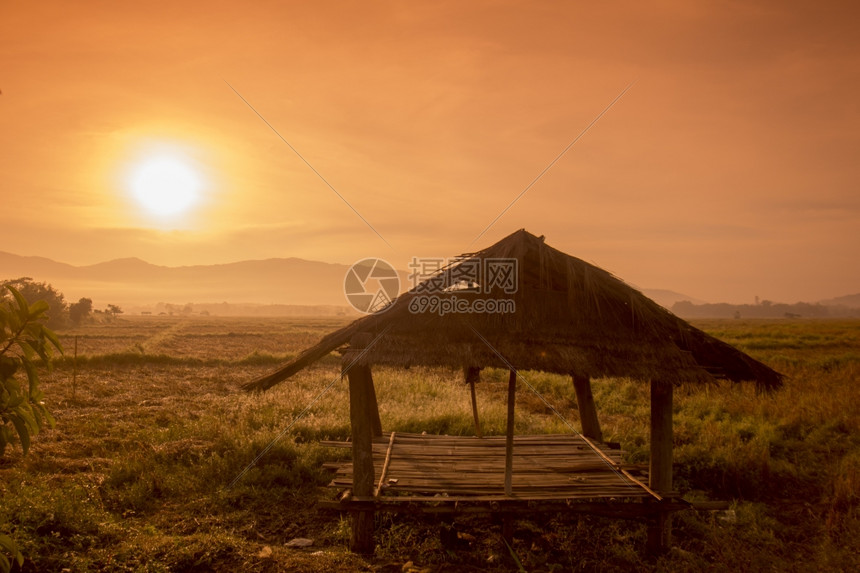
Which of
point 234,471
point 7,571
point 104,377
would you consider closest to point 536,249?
point 7,571

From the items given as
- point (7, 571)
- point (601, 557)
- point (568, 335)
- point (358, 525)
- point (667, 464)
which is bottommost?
point (601, 557)

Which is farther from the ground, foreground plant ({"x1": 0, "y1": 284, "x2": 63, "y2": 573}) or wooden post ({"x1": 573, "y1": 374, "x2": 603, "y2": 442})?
foreground plant ({"x1": 0, "y1": 284, "x2": 63, "y2": 573})

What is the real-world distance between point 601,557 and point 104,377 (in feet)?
64.2

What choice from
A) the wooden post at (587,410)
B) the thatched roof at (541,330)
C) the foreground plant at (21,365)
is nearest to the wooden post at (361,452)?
the thatched roof at (541,330)

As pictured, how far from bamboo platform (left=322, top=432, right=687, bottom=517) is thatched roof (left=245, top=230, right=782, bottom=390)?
5.57ft

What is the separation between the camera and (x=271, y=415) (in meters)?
12.6

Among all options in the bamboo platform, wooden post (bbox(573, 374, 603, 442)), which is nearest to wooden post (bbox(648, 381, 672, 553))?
the bamboo platform

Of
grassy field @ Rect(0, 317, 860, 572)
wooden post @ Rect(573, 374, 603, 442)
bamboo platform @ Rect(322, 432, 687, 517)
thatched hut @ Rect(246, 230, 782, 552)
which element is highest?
thatched hut @ Rect(246, 230, 782, 552)

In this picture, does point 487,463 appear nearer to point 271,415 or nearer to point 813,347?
point 271,415

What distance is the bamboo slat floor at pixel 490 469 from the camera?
251 inches

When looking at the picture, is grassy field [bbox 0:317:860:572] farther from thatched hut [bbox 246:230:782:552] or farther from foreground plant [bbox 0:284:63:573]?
foreground plant [bbox 0:284:63:573]

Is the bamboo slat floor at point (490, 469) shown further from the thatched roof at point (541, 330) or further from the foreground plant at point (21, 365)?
the foreground plant at point (21, 365)

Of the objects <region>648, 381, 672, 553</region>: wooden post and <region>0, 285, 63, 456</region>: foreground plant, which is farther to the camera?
<region>648, 381, 672, 553</region>: wooden post

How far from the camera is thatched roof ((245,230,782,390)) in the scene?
596 cm
